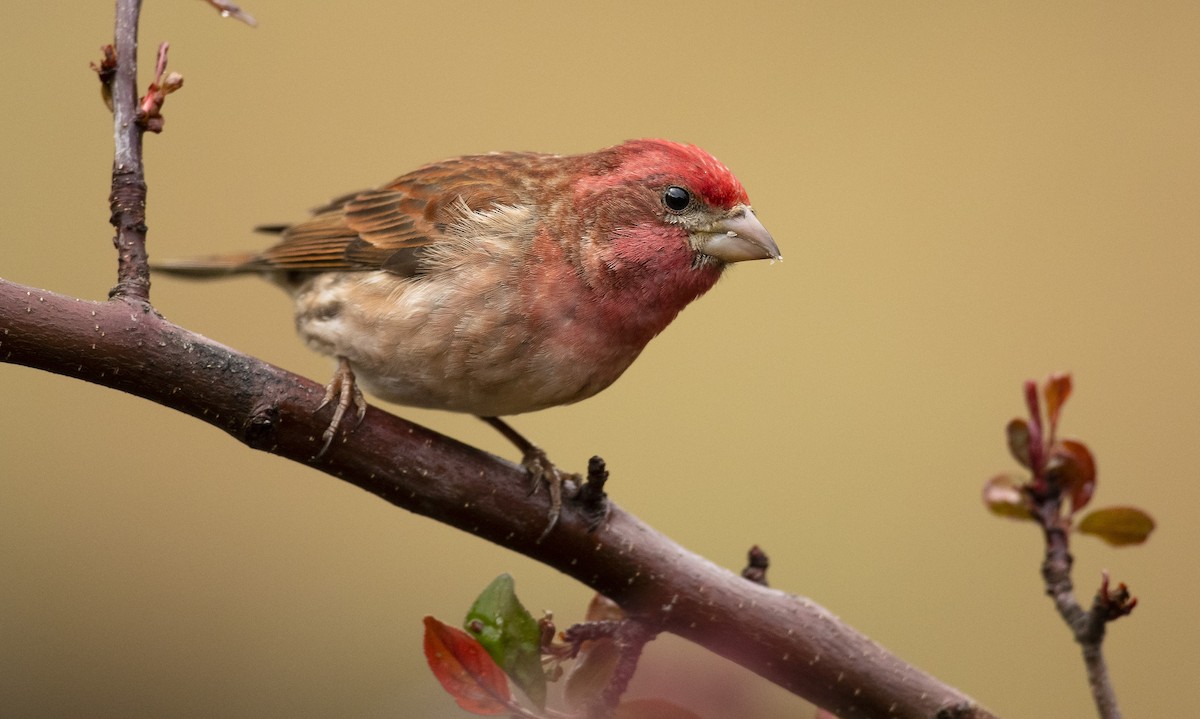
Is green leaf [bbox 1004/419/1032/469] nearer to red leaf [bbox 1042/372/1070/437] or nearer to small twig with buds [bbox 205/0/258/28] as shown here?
red leaf [bbox 1042/372/1070/437]

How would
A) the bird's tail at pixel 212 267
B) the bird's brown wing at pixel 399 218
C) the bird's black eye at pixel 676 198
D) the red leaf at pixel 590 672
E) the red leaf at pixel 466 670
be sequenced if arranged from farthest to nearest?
the bird's tail at pixel 212 267, the bird's brown wing at pixel 399 218, the bird's black eye at pixel 676 198, the red leaf at pixel 590 672, the red leaf at pixel 466 670

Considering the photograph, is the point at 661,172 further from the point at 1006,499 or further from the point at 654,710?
the point at 654,710

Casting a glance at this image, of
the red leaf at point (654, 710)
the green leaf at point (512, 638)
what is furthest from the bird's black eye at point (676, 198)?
the red leaf at point (654, 710)

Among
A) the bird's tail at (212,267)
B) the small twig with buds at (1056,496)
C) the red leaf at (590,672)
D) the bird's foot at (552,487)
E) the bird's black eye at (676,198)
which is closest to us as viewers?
the red leaf at (590,672)

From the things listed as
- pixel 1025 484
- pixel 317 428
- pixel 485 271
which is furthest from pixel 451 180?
pixel 1025 484

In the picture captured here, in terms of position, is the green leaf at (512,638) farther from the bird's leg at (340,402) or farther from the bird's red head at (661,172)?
the bird's red head at (661,172)

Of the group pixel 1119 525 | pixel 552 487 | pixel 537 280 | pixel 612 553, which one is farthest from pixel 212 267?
pixel 1119 525
